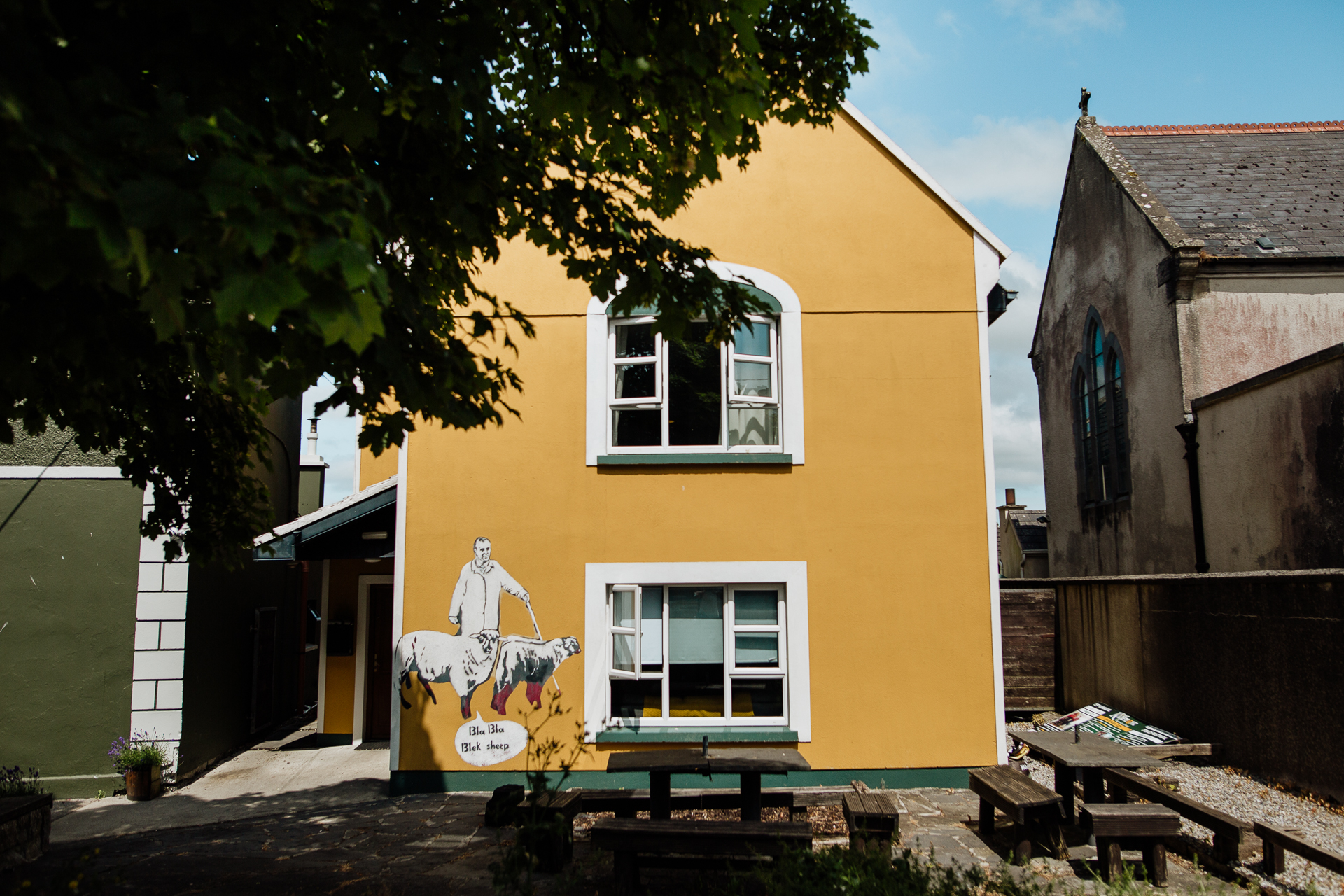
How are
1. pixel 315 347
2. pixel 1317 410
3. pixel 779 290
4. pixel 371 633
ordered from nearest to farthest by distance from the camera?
pixel 315 347 < pixel 779 290 < pixel 1317 410 < pixel 371 633

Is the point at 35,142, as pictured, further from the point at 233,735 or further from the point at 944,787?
the point at 233,735

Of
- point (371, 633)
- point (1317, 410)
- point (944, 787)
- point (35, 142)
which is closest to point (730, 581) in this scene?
point (944, 787)

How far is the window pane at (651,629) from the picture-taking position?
9.25 meters

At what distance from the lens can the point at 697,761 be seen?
6.83 meters

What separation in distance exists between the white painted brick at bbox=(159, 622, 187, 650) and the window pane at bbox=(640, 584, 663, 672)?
5.41 meters

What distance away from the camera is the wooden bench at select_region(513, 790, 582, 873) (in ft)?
19.6

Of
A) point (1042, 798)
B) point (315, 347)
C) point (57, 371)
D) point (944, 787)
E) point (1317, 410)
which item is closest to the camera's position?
point (315, 347)

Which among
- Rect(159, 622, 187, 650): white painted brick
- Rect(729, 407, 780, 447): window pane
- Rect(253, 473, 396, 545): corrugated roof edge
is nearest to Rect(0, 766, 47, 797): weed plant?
Rect(159, 622, 187, 650): white painted brick

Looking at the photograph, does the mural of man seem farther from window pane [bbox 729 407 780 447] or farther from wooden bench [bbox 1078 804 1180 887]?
wooden bench [bbox 1078 804 1180 887]

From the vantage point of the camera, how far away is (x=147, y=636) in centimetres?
1005

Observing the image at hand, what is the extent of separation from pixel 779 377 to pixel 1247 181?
46.0 feet

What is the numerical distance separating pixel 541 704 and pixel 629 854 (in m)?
3.46

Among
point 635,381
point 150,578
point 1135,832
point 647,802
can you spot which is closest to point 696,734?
point 647,802

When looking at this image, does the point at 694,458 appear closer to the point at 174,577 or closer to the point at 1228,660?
the point at 1228,660
